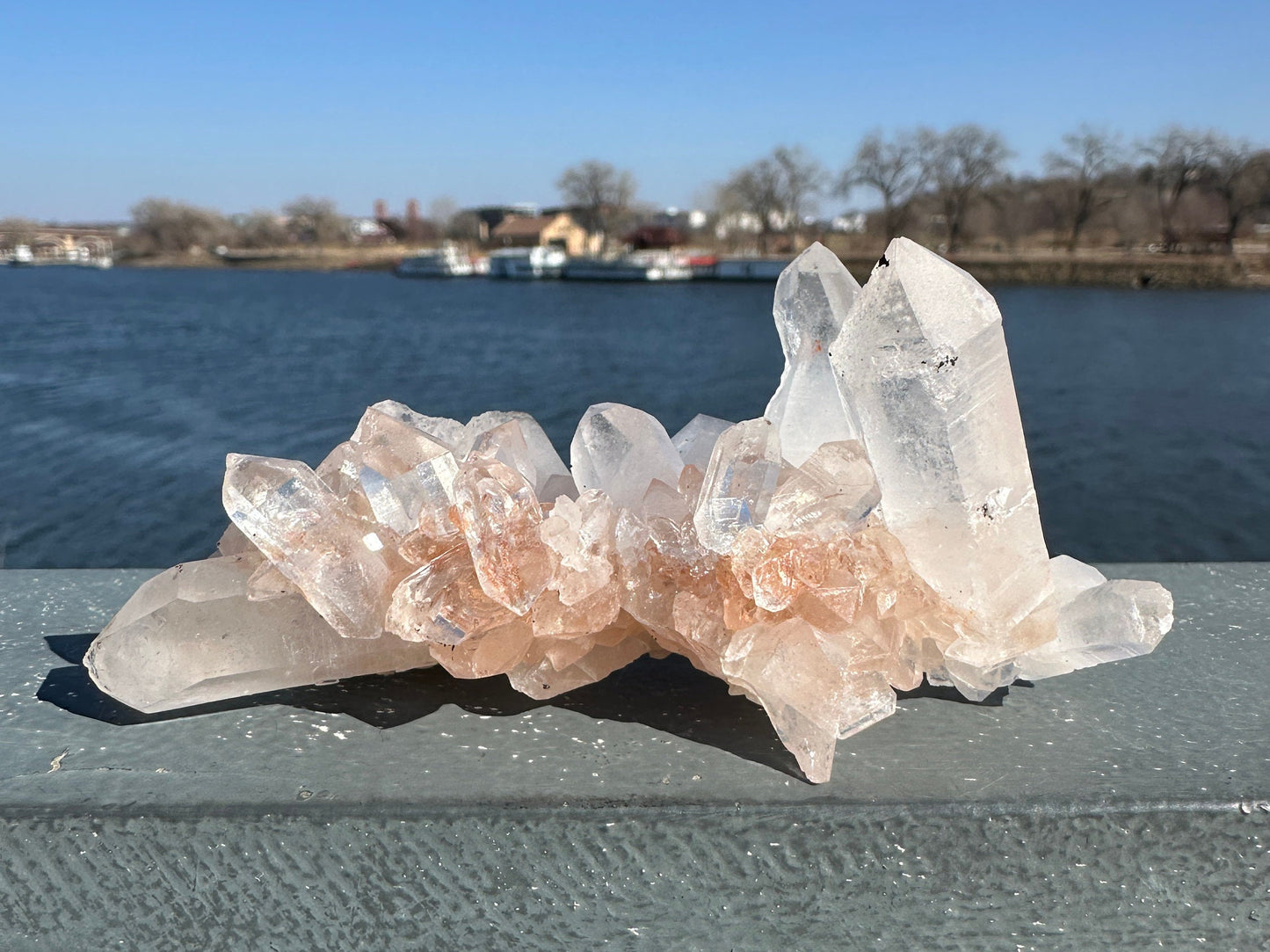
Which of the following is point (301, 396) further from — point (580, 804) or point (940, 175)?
point (940, 175)

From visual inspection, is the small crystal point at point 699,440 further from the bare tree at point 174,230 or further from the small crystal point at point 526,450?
the bare tree at point 174,230

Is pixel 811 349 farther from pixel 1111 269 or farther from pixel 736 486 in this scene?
pixel 1111 269

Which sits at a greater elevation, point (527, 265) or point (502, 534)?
point (527, 265)

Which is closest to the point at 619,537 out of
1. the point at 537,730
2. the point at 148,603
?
the point at 537,730

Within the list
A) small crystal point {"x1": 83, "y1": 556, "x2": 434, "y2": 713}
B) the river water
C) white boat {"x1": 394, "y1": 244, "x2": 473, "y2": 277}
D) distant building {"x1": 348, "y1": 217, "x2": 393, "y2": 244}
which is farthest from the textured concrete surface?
distant building {"x1": 348, "y1": 217, "x2": 393, "y2": 244}

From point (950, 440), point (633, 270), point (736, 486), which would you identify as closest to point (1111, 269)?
point (633, 270)

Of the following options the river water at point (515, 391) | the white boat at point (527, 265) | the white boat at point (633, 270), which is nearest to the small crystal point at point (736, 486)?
the river water at point (515, 391)

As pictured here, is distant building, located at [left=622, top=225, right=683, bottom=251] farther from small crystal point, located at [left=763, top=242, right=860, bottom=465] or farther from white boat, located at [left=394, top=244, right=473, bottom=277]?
small crystal point, located at [left=763, top=242, right=860, bottom=465]
